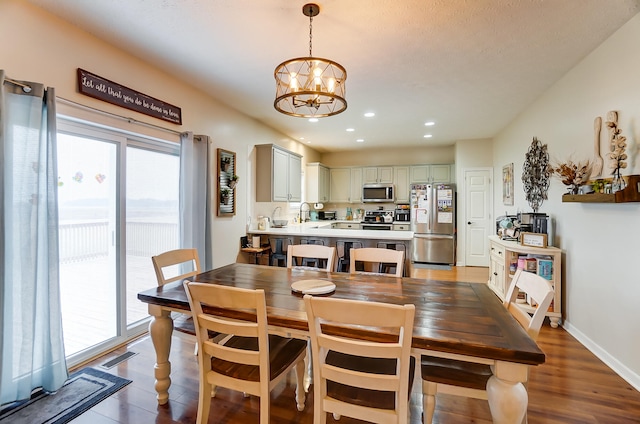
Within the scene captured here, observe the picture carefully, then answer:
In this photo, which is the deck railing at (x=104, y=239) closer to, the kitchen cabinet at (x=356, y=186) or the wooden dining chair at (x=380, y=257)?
the wooden dining chair at (x=380, y=257)

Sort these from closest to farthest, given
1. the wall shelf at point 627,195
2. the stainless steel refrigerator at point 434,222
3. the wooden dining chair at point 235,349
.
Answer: the wooden dining chair at point 235,349, the wall shelf at point 627,195, the stainless steel refrigerator at point 434,222

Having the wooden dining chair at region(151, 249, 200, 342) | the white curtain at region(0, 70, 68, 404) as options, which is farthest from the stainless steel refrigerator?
the white curtain at region(0, 70, 68, 404)

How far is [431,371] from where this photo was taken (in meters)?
→ 1.48

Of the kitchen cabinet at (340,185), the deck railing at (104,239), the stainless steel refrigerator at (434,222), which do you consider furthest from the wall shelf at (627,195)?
the kitchen cabinet at (340,185)

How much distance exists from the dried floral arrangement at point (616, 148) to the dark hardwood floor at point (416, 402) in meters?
1.46

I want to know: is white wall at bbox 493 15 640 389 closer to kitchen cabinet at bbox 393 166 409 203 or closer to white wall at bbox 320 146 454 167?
white wall at bbox 320 146 454 167

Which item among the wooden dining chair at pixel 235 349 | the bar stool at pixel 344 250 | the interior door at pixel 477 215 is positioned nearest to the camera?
the wooden dining chair at pixel 235 349

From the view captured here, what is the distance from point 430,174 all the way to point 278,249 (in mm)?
4174

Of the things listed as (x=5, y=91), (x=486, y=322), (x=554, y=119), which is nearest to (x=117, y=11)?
(x=5, y=91)

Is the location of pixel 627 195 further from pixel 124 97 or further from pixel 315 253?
pixel 124 97

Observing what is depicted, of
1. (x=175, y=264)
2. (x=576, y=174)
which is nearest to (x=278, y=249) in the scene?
(x=175, y=264)

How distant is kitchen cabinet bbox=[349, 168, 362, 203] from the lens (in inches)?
281

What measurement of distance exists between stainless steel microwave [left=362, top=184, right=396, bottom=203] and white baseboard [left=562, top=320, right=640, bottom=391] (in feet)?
13.5

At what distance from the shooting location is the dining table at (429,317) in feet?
3.79
